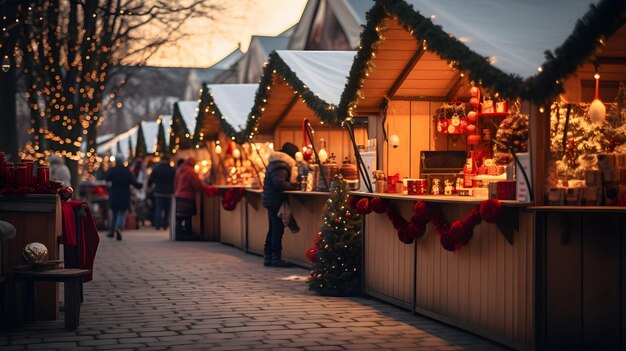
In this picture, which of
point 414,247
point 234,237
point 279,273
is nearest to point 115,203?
point 234,237

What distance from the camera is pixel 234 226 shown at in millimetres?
→ 22922

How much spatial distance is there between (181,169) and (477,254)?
14900mm

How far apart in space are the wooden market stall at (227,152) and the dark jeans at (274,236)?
2.89m

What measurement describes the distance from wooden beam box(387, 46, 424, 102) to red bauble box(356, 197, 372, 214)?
140 centimetres

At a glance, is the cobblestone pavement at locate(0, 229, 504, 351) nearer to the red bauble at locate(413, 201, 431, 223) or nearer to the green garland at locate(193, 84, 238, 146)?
the red bauble at locate(413, 201, 431, 223)

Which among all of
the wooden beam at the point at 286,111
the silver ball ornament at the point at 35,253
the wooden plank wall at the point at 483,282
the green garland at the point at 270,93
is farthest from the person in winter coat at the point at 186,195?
the silver ball ornament at the point at 35,253

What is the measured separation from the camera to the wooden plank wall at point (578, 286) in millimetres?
9539

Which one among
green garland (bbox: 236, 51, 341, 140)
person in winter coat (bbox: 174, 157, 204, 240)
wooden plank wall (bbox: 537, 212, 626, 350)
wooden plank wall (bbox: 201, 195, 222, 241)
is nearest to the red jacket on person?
person in winter coat (bbox: 174, 157, 204, 240)

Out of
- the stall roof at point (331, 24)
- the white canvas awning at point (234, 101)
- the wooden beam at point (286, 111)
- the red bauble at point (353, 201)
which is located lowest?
the red bauble at point (353, 201)

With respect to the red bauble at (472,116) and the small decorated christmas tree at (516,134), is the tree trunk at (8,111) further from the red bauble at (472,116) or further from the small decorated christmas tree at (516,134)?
the small decorated christmas tree at (516,134)

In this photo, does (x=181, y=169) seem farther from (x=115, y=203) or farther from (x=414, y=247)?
(x=414, y=247)

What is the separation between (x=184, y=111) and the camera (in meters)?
28.8

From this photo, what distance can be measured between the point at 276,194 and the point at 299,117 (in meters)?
3.01

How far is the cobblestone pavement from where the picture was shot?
10.2 meters
